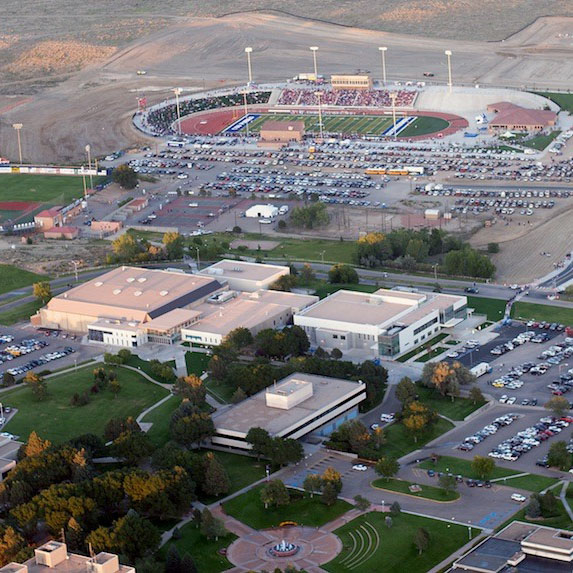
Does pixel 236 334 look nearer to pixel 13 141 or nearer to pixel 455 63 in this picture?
pixel 13 141

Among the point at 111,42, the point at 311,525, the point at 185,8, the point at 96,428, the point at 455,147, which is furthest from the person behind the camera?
the point at 185,8

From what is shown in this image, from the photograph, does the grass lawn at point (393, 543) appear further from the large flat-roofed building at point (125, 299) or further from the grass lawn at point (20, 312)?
the grass lawn at point (20, 312)

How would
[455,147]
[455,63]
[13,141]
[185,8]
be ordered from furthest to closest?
1. [185,8]
2. [455,63]
3. [13,141]
4. [455,147]

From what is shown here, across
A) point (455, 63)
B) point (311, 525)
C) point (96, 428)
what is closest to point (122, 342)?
point (96, 428)

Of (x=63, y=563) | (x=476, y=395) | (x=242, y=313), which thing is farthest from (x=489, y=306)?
(x=63, y=563)

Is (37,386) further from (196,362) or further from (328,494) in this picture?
(328,494)

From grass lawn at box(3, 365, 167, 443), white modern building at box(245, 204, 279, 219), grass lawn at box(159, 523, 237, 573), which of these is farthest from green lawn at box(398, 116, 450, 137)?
grass lawn at box(159, 523, 237, 573)
